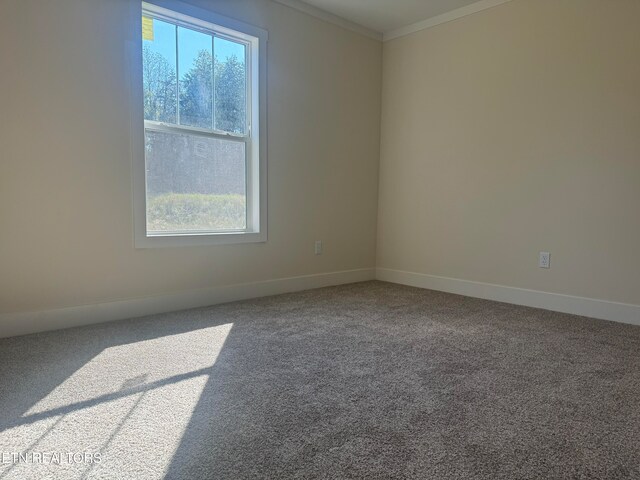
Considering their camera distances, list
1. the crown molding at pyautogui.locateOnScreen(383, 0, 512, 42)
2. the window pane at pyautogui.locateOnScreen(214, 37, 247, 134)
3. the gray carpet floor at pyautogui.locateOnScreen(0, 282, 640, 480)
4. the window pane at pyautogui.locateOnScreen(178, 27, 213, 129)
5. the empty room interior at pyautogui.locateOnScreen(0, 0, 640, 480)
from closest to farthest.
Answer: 1. the gray carpet floor at pyautogui.locateOnScreen(0, 282, 640, 480)
2. the empty room interior at pyautogui.locateOnScreen(0, 0, 640, 480)
3. the window pane at pyautogui.locateOnScreen(178, 27, 213, 129)
4. the window pane at pyautogui.locateOnScreen(214, 37, 247, 134)
5. the crown molding at pyautogui.locateOnScreen(383, 0, 512, 42)

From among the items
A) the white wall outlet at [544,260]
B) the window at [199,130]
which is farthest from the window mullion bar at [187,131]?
the white wall outlet at [544,260]

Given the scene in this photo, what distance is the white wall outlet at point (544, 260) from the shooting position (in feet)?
10.7

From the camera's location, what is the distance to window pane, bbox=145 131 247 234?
2980 mm

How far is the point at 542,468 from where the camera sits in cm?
126

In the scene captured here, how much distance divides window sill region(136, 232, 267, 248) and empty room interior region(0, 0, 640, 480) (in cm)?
2

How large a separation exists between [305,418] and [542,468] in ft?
2.57

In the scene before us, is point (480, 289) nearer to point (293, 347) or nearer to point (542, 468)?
point (293, 347)

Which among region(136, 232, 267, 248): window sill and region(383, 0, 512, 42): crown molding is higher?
region(383, 0, 512, 42): crown molding

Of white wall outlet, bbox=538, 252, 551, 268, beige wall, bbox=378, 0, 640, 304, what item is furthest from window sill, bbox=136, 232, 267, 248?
white wall outlet, bbox=538, 252, 551, 268

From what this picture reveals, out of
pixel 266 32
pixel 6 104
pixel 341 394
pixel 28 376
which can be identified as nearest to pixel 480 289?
pixel 341 394

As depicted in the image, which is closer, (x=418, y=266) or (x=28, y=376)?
(x=28, y=376)

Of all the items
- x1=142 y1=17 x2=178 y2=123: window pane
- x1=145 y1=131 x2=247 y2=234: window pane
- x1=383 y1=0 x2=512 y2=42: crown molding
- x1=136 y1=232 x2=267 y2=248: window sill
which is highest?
x1=383 y1=0 x2=512 y2=42: crown molding

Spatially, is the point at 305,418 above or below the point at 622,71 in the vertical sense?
below

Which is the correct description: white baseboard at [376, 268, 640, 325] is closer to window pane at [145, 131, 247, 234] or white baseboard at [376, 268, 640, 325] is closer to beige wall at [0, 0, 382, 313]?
beige wall at [0, 0, 382, 313]
